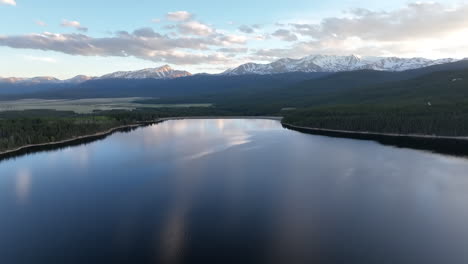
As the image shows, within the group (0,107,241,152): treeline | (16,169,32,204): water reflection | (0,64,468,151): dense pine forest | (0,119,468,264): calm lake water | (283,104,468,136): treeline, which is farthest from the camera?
(283,104,468,136): treeline

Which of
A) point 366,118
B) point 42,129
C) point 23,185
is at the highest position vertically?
point 366,118

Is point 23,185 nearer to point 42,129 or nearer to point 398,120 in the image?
point 42,129

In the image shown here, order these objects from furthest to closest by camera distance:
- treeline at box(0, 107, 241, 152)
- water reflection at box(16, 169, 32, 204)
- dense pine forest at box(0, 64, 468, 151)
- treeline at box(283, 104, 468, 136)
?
1. treeline at box(283, 104, 468, 136)
2. dense pine forest at box(0, 64, 468, 151)
3. treeline at box(0, 107, 241, 152)
4. water reflection at box(16, 169, 32, 204)

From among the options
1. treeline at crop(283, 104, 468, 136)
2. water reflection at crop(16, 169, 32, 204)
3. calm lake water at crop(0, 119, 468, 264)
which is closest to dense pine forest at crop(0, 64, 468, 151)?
treeline at crop(283, 104, 468, 136)

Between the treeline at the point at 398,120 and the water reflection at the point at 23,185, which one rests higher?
the treeline at the point at 398,120

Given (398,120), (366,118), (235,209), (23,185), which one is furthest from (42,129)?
(398,120)

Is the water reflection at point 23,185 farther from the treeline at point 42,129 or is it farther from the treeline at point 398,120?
the treeline at point 398,120

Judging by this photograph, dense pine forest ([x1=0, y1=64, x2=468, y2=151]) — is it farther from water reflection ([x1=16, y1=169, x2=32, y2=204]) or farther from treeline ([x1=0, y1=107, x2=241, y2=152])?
water reflection ([x1=16, y1=169, x2=32, y2=204])

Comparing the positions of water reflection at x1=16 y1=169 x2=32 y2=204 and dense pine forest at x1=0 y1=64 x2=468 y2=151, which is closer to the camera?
water reflection at x1=16 y1=169 x2=32 y2=204

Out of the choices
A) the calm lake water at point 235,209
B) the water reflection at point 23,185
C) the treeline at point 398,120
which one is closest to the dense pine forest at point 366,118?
the treeline at point 398,120
